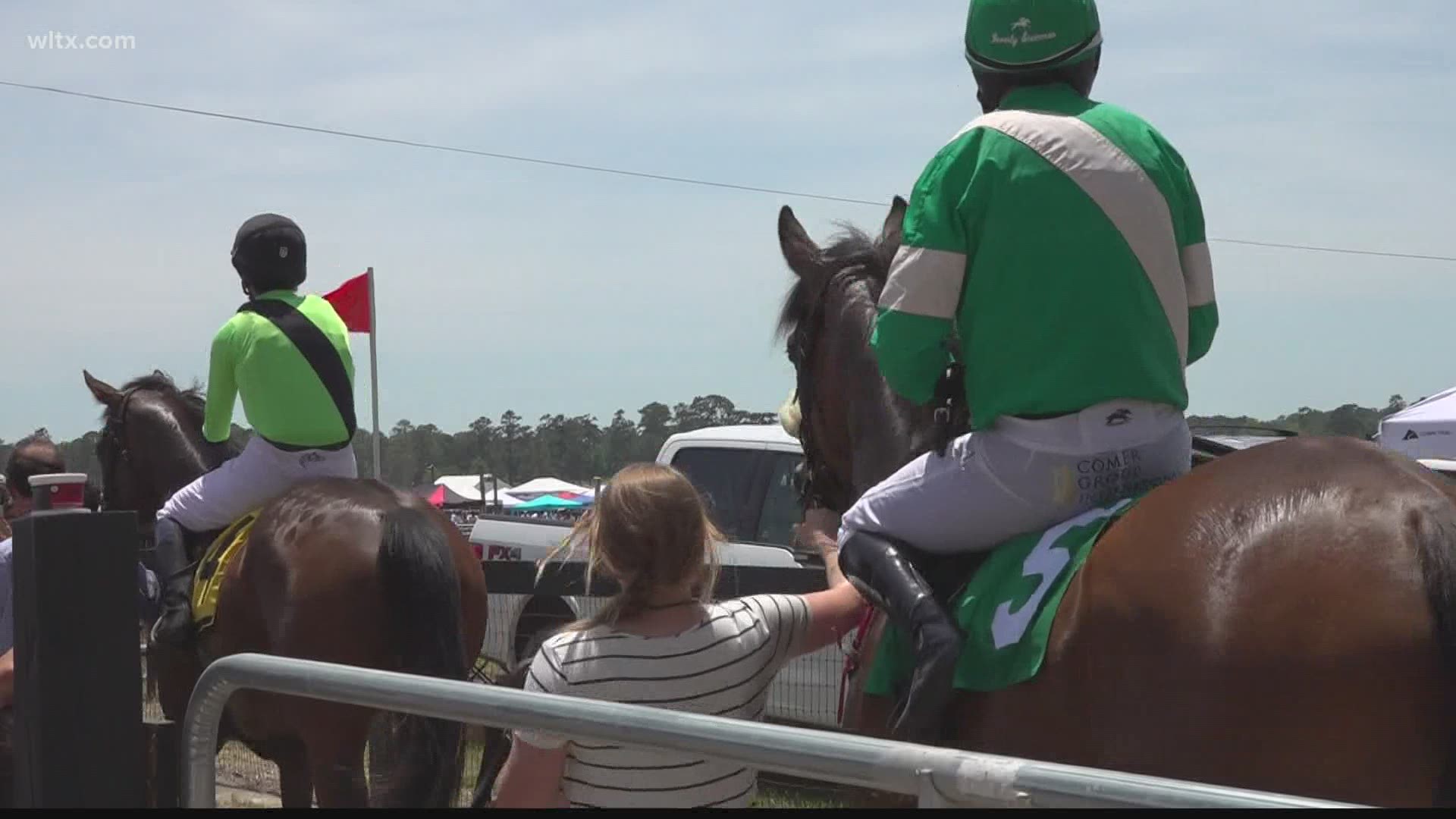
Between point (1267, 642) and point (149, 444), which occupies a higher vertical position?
point (1267, 642)

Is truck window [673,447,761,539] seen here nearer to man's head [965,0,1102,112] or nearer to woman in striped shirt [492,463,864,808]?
man's head [965,0,1102,112]

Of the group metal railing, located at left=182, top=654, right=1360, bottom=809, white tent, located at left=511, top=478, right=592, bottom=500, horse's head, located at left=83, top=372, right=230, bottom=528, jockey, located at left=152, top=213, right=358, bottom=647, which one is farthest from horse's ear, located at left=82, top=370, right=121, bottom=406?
white tent, located at left=511, top=478, right=592, bottom=500

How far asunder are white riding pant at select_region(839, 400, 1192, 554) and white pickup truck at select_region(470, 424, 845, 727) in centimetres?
375

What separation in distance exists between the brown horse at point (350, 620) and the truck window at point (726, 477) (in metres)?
3.32

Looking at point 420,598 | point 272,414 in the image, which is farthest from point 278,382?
point 420,598

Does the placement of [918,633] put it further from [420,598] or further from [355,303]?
[355,303]

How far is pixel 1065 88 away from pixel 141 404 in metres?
5.62

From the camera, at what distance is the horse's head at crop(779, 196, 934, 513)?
402 centimetres

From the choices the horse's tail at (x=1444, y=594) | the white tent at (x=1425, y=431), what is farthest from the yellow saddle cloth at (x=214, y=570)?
the white tent at (x=1425, y=431)

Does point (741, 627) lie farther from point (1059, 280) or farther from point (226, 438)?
point (226, 438)

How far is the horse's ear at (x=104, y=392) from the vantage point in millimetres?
7750

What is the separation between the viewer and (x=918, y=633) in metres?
3.17

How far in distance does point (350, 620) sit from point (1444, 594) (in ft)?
12.2
